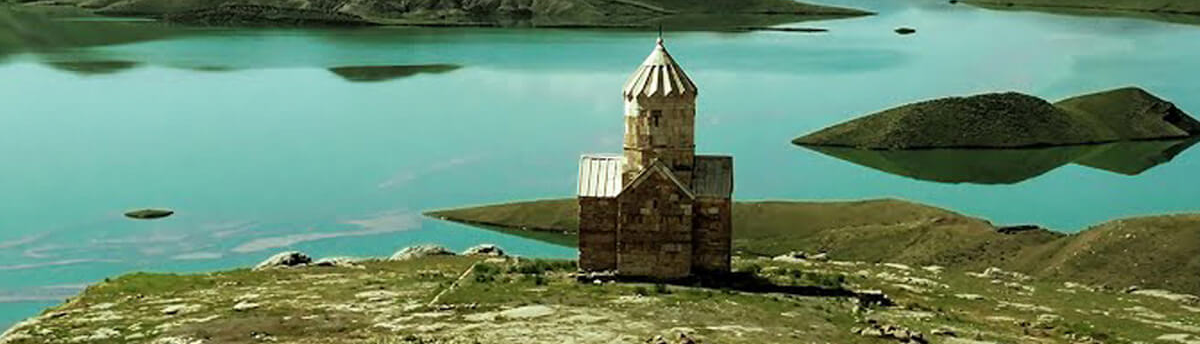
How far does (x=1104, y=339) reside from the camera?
36.7 meters

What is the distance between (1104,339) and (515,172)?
62.9 m

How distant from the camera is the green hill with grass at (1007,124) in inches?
4641

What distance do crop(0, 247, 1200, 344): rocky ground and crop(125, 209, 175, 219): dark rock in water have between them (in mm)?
32970

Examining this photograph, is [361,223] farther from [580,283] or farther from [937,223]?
[580,283]

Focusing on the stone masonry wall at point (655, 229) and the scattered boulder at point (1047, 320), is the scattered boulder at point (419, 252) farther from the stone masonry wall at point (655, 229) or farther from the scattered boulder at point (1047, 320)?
the scattered boulder at point (1047, 320)

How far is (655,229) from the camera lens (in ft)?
139

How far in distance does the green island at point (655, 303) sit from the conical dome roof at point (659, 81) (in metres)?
5.48

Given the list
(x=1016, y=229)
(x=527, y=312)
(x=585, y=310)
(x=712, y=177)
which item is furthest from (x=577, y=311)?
(x=1016, y=229)

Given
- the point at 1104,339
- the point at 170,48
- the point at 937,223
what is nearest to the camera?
the point at 1104,339

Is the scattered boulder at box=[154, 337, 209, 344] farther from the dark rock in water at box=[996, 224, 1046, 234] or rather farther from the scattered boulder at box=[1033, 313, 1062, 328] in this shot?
the dark rock in water at box=[996, 224, 1046, 234]

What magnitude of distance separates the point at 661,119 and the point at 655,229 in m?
3.21

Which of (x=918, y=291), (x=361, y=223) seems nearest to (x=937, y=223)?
(x=918, y=291)

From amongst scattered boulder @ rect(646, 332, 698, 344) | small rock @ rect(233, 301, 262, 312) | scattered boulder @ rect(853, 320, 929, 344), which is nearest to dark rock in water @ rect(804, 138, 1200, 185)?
scattered boulder @ rect(853, 320, 929, 344)

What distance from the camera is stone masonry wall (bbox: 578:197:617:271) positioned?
42.6 m
